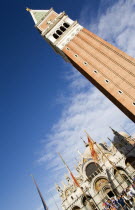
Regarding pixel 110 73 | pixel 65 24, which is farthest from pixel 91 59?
pixel 65 24

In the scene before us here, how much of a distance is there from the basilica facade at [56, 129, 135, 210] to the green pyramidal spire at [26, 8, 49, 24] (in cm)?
2870

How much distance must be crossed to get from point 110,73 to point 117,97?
4.02m

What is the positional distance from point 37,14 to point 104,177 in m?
35.3

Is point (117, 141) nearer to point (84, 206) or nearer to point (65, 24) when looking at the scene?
point (84, 206)

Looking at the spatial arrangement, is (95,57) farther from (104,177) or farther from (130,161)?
(104,177)

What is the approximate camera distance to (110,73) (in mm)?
26328

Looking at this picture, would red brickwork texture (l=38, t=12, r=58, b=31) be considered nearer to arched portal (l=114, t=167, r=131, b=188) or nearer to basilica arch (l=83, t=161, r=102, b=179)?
basilica arch (l=83, t=161, r=102, b=179)

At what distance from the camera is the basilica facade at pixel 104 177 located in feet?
118

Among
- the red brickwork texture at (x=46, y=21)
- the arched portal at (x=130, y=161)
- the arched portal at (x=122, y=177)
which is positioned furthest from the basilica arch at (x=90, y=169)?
the red brickwork texture at (x=46, y=21)

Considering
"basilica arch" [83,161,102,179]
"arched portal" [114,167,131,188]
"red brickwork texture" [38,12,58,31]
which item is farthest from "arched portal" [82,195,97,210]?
"red brickwork texture" [38,12,58,31]

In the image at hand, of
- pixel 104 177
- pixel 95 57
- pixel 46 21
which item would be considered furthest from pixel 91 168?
pixel 46 21

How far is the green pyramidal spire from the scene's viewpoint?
38.2m

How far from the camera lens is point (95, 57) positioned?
2873 centimetres

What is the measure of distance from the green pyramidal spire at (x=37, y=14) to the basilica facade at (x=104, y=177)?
94.2 feet
